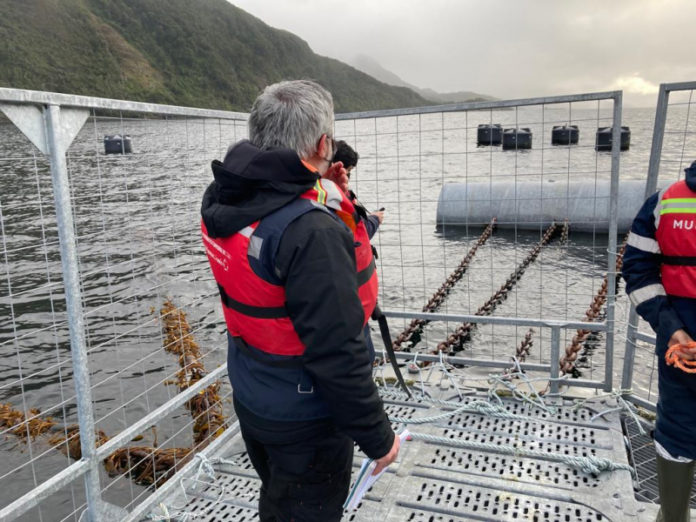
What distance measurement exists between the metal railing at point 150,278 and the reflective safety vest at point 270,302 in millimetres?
951

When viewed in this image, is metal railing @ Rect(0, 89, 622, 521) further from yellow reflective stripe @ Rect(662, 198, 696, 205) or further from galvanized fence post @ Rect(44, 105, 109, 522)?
yellow reflective stripe @ Rect(662, 198, 696, 205)

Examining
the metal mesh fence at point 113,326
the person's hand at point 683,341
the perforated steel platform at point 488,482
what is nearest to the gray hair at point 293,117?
the metal mesh fence at point 113,326

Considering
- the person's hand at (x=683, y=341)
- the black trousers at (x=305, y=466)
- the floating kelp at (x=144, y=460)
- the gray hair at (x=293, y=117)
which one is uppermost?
the gray hair at (x=293, y=117)

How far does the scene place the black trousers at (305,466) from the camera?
6.87ft

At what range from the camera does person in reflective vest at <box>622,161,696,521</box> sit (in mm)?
2557

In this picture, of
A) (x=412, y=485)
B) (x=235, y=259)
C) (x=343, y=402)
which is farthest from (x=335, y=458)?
(x=412, y=485)

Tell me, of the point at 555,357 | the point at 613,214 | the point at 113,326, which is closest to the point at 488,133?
the point at 113,326

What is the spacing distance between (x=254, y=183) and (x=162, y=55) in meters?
138

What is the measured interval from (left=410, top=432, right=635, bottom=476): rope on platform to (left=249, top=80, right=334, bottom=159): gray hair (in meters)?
2.45

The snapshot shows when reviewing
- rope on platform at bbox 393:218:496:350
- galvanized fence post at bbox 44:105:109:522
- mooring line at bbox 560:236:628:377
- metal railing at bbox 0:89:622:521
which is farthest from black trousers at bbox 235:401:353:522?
rope on platform at bbox 393:218:496:350

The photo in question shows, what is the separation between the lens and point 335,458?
2154 millimetres

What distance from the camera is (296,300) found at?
1.82m

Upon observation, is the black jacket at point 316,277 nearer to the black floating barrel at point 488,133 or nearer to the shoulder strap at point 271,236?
the shoulder strap at point 271,236

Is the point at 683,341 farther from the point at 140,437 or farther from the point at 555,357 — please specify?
the point at 140,437
